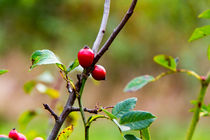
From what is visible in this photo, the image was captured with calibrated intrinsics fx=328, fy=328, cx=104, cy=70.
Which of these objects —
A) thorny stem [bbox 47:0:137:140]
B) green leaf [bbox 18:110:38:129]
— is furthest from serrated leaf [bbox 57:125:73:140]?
green leaf [bbox 18:110:38:129]

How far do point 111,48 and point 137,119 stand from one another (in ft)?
13.1

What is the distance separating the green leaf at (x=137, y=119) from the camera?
29cm

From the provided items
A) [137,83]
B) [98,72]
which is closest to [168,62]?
Result: [137,83]

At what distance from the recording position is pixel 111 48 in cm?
427

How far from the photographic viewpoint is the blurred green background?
13.3 feet

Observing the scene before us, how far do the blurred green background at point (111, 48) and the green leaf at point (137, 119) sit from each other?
11.1 ft

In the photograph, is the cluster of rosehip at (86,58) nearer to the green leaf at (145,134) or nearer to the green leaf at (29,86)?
the green leaf at (145,134)

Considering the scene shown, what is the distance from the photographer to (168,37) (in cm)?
448

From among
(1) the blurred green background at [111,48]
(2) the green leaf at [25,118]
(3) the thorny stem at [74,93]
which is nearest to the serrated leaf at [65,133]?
(3) the thorny stem at [74,93]

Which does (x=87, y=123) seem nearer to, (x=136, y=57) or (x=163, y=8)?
(x=163, y=8)

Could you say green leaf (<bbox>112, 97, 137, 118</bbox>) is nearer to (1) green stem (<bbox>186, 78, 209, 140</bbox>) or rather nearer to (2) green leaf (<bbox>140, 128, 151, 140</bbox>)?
(2) green leaf (<bbox>140, 128, 151, 140</bbox>)

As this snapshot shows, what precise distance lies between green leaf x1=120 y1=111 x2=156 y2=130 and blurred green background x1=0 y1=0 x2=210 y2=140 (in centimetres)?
340

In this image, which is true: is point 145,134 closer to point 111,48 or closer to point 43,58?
point 43,58

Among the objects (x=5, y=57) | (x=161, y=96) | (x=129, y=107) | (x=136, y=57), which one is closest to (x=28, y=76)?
(x=5, y=57)
